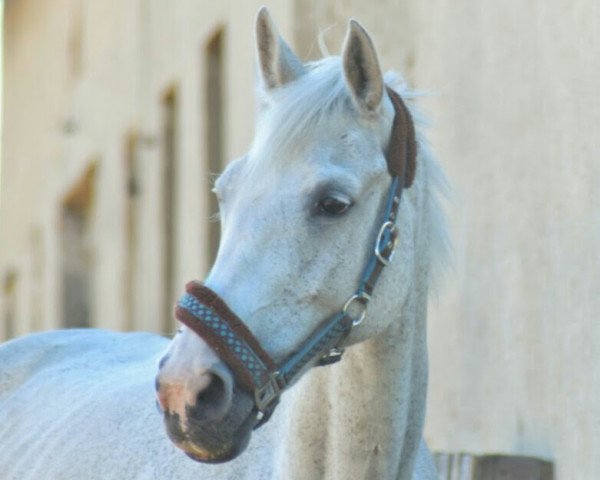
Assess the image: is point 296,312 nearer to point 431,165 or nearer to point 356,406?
point 356,406

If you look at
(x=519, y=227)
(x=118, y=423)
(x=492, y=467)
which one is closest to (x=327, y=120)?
(x=118, y=423)

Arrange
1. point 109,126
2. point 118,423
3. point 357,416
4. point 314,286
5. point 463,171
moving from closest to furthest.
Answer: point 314,286
point 357,416
point 118,423
point 463,171
point 109,126

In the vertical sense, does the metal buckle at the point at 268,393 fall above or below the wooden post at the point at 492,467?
above

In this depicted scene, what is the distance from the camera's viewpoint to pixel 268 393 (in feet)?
15.7

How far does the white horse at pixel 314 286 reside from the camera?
15.5 ft

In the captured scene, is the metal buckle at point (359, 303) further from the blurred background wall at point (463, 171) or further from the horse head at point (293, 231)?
the blurred background wall at point (463, 171)

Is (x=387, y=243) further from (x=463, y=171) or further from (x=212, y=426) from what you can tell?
(x=463, y=171)

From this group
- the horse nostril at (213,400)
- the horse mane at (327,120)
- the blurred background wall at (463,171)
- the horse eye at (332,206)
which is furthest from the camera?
the blurred background wall at (463,171)

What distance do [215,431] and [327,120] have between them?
91cm

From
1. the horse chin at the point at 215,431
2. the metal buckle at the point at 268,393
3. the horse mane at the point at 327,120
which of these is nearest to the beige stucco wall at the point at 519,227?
the horse mane at the point at 327,120

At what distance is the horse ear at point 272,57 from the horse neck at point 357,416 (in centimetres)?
68

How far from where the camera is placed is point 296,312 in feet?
15.9

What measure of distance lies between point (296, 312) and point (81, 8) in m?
17.3

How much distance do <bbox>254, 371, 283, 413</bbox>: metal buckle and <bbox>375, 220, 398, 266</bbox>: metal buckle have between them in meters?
0.46
